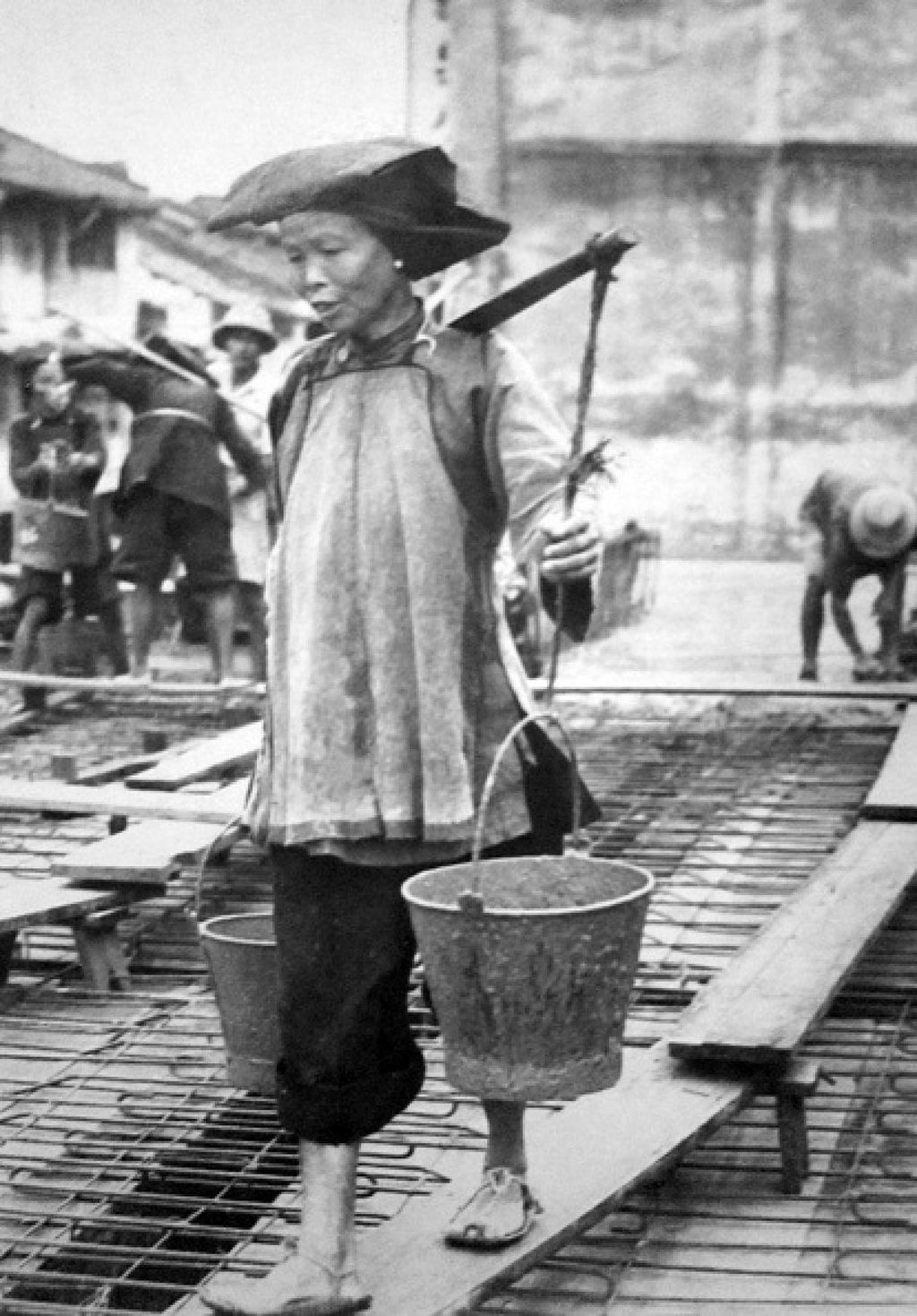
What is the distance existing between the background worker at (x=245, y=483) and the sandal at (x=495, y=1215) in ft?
23.0

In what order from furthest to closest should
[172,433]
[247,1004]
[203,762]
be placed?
[172,433]
[203,762]
[247,1004]

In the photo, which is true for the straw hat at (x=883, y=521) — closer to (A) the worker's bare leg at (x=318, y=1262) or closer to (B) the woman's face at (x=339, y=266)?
(B) the woman's face at (x=339, y=266)

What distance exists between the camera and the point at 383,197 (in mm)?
3002

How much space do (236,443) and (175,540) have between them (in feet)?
1.90

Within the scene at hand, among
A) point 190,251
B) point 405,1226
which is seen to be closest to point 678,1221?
point 405,1226

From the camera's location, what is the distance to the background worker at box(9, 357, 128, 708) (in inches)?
413

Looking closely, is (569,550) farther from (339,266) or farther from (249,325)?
(249,325)

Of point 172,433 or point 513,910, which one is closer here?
point 513,910

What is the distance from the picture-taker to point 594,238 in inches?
114

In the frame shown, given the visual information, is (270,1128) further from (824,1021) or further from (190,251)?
(190,251)

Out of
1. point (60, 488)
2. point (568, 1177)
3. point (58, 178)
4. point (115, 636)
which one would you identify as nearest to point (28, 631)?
point (115, 636)

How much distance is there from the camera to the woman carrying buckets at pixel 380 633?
9.62 ft

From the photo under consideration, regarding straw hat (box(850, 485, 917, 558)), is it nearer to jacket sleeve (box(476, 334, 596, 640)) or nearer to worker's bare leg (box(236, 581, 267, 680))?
worker's bare leg (box(236, 581, 267, 680))

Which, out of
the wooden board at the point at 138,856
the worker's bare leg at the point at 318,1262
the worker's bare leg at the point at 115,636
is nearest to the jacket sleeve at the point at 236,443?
the worker's bare leg at the point at 115,636
